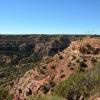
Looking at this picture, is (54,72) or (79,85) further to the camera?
(54,72)

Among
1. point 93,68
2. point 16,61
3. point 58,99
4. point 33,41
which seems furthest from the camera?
point 33,41

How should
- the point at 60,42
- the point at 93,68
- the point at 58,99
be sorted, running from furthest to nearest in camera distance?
the point at 60,42, the point at 93,68, the point at 58,99

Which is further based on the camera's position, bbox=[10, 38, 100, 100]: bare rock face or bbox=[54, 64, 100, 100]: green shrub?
bbox=[10, 38, 100, 100]: bare rock face

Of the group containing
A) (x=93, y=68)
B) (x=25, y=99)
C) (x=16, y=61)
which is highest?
(x=93, y=68)

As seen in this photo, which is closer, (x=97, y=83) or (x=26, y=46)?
(x=97, y=83)

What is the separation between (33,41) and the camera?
18962 centimetres

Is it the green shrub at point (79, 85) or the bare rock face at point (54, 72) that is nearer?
the green shrub at point (79, 85)

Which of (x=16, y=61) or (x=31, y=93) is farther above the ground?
(x=31, y=93)

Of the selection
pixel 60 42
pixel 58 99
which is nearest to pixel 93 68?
pixel 58 99

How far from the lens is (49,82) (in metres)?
43.4

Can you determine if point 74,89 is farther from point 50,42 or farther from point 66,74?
point 50,42

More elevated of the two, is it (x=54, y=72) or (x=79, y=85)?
(x=79, y=85)

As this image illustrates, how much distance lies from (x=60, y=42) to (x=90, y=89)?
5460 inches

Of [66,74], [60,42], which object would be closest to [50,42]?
[60,42]
